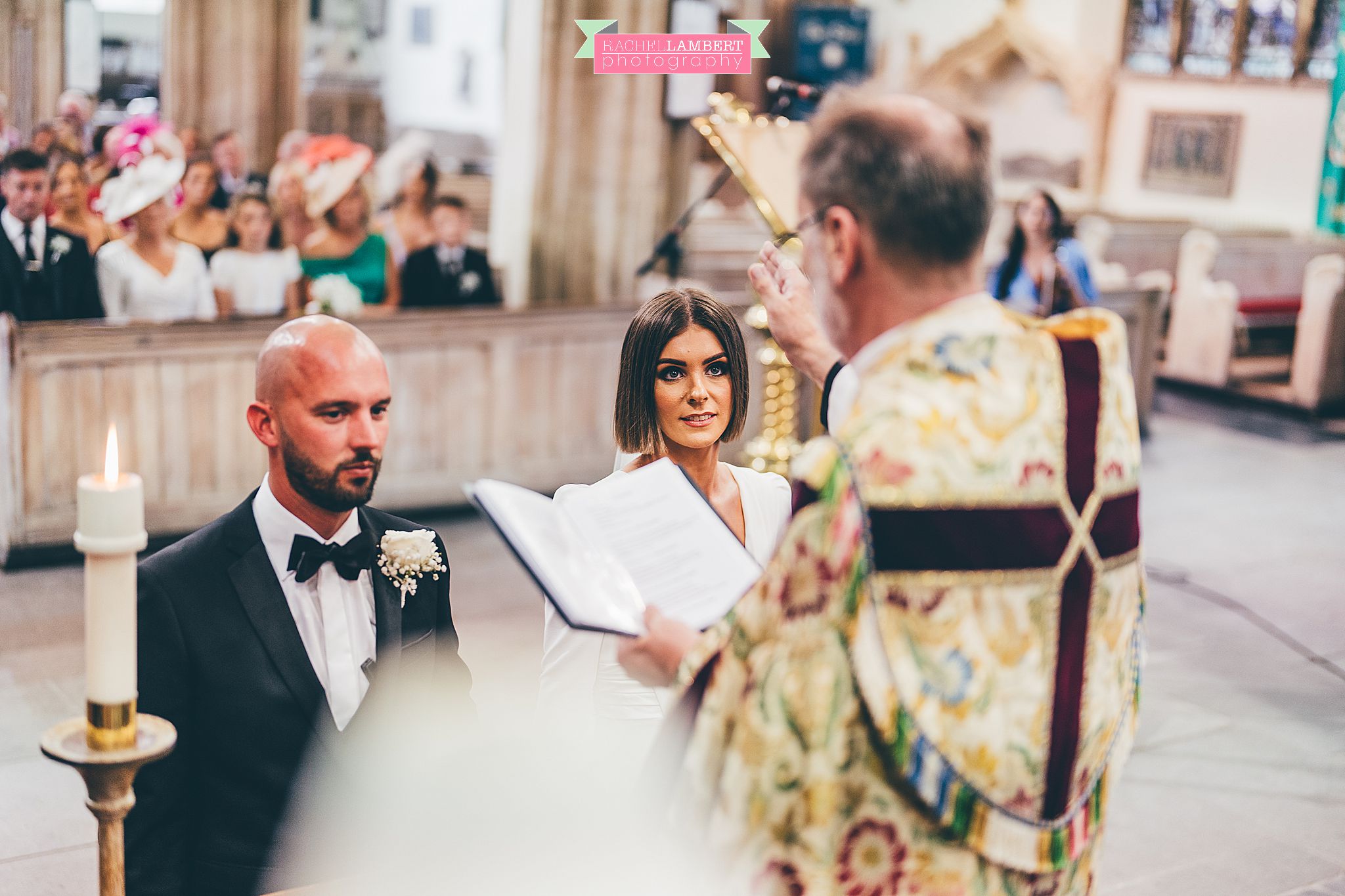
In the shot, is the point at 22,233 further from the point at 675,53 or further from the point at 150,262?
the point at 675,53

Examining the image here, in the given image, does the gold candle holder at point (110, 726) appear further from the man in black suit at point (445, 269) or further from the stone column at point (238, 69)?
the stone column at point (238, 69)

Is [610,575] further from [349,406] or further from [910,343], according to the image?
[349,406]

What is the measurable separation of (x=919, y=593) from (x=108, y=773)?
2.76 feet

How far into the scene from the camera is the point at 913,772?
1.46m

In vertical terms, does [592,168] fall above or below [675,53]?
below

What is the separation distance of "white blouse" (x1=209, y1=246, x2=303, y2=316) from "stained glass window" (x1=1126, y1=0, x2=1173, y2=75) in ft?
46.1

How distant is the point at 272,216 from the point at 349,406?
215 inches

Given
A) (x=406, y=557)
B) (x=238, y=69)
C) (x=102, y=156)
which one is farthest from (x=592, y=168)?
(x=238, y=69)

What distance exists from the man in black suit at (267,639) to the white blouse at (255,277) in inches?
200

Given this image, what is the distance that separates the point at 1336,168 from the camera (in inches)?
343

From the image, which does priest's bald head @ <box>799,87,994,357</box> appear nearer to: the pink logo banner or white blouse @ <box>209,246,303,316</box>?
the pink logo banner

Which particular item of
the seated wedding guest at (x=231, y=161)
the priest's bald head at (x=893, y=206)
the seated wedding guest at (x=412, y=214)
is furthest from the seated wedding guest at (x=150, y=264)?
the priest's bald head at (x=893, y=206)

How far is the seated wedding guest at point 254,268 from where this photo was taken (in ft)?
23.4

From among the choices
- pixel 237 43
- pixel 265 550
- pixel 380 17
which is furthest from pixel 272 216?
pixel 380 17
